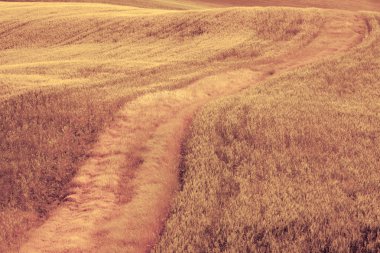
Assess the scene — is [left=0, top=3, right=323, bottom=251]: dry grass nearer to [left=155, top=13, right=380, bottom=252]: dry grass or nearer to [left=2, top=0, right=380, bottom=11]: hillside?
[left=155, top=13, right=380, bottom=252]: dry grass

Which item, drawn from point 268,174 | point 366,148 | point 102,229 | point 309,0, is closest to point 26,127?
point 102,229

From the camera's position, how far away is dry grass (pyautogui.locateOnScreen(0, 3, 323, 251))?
7.32 meters

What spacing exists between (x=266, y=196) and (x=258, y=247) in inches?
48.9

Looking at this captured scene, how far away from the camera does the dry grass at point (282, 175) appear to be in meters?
5.28

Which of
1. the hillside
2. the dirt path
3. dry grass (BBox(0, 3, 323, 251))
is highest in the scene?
the hillside

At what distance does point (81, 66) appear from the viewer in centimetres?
1532

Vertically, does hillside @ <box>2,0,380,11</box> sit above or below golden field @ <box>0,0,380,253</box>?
above

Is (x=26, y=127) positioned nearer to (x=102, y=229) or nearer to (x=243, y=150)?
(x=102, y=229)

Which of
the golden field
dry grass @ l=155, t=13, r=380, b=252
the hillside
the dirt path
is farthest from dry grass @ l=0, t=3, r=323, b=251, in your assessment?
the hillside

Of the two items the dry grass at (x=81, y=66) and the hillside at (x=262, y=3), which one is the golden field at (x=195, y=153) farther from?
the hillside at (x=262, y=3)

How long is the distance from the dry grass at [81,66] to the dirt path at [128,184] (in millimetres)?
435

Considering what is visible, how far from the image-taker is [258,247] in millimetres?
5094

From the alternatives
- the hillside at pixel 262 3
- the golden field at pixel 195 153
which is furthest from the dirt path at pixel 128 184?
the hillside at pixel 262 3

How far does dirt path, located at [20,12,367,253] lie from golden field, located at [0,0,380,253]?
0.09 ft
